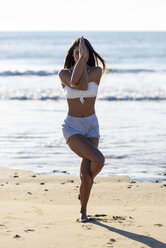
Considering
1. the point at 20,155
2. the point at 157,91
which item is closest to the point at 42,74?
the point at 157,91

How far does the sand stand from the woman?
0.46m

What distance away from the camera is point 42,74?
118 feet

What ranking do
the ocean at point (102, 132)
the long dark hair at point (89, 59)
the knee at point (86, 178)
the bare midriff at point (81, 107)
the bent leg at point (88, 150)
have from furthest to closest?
the ocean at point (102, 132), the long dark hair at point (89, 59), the bare midriff at point (81, 107), the knee at point (86, 178), the bent leg at point (88, 150)

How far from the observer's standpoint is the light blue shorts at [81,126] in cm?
552

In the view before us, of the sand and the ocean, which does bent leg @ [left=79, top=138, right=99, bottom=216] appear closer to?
the sand

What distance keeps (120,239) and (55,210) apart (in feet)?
5.08

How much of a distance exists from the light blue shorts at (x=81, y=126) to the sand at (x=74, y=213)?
950mm

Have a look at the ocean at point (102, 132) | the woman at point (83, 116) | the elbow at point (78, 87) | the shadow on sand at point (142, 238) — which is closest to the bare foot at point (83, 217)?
the woman at point (83, 116)

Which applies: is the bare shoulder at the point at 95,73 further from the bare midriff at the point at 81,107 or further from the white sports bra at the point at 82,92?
the bare midriff at the point at 81,107

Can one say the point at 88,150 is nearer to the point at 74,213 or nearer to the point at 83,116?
the point at 83,116

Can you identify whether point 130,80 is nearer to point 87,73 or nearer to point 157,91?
point 157,91

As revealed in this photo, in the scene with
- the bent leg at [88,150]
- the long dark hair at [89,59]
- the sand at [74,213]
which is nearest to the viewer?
the sand at [74,213]

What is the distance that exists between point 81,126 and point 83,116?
4.8 inches

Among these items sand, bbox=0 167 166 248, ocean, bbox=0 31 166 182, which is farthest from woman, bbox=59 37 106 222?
ocean, bbox=0 31 166 182
